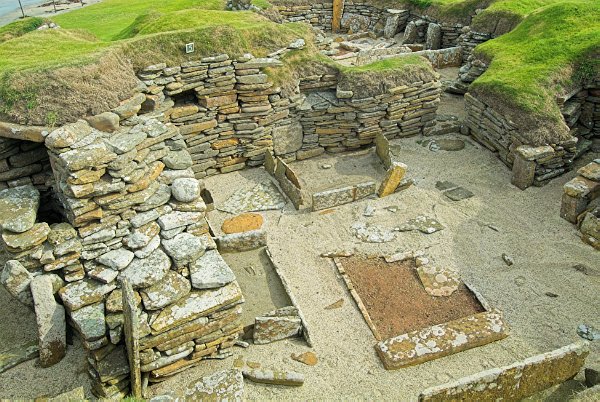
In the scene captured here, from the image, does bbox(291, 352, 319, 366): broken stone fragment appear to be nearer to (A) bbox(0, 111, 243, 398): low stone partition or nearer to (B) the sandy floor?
(B) the sandy floor

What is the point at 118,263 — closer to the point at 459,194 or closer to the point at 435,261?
the point at 435,261

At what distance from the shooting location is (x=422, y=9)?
64.5 feet

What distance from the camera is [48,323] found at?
7.25m

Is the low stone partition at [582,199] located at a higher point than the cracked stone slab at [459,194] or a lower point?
higher

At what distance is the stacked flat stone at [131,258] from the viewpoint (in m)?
7.00

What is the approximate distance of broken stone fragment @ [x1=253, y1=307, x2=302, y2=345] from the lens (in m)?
7.72

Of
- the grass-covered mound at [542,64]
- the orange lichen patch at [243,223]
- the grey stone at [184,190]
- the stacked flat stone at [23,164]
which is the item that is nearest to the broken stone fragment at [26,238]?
the stacked flat stone at [23,164]

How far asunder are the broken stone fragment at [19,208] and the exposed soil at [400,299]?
539 centimetres

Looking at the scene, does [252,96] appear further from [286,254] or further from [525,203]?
[525,203]

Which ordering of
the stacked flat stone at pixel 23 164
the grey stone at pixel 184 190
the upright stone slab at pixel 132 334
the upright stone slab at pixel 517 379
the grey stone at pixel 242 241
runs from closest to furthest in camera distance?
the upright stone slab at pixel 517 379, the upright stone slab at pixel 132 334, the grey stone at pixel 184 190, the stacked flat stone at pixel 23 164, the grey stone at pixel 242 241

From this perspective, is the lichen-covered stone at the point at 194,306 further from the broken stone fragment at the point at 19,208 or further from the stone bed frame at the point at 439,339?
the broken stone fragment at the point at 19,208

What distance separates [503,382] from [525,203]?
19.2 feet

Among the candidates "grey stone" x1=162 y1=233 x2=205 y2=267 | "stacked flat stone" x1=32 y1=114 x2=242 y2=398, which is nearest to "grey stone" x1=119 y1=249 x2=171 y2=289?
"stacked flat stone" x1=32 y1=114 x2=242 y2=398

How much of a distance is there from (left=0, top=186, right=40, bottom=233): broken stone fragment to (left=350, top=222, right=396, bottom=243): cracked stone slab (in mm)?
5848
